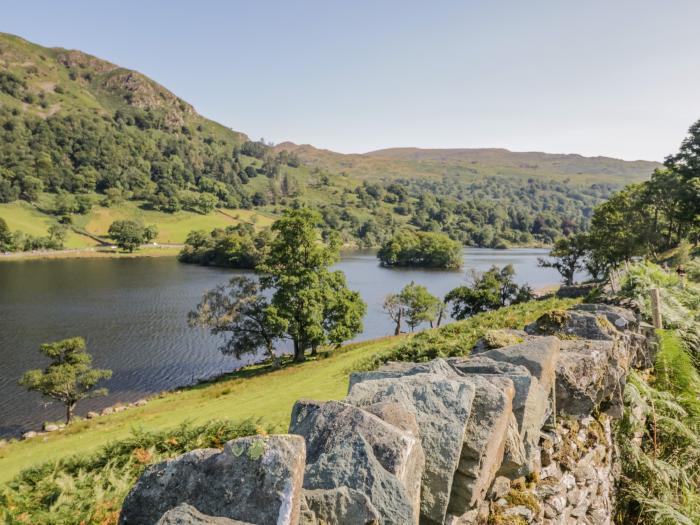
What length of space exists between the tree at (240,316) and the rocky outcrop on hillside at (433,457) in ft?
114

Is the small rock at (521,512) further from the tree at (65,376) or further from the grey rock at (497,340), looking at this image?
the tree at (65,376)

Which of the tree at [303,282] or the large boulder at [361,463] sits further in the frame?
the tree at [303,282]

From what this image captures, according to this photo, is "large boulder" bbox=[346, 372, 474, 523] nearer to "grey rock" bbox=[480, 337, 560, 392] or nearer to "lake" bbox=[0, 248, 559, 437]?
"grey rock" bbox=[480, 337, 560, 392]

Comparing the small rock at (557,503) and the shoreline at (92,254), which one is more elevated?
the small rock at (557,503)

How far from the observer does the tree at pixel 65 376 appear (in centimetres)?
3316

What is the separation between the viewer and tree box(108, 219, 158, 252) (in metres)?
164

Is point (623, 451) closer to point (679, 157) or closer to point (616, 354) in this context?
point (616, 354)

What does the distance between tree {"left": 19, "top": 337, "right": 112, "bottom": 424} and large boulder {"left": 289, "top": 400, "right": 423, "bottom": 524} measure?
1452 inches

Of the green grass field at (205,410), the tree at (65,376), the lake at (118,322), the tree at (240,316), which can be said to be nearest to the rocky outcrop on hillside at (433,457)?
the green grass field at (205,410)

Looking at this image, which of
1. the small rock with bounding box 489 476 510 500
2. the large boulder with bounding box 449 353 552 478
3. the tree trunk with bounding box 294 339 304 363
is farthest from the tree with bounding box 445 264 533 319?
the small rock with bounding box 489 476 510 500

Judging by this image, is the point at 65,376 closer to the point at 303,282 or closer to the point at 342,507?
the point at 303,282

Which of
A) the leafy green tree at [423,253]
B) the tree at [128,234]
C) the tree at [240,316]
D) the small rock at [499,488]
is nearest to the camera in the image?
the small rock at [499,488]

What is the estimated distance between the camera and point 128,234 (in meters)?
164

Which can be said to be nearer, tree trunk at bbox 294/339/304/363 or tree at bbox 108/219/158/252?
tree trunk at bbox 294/339/304/363
